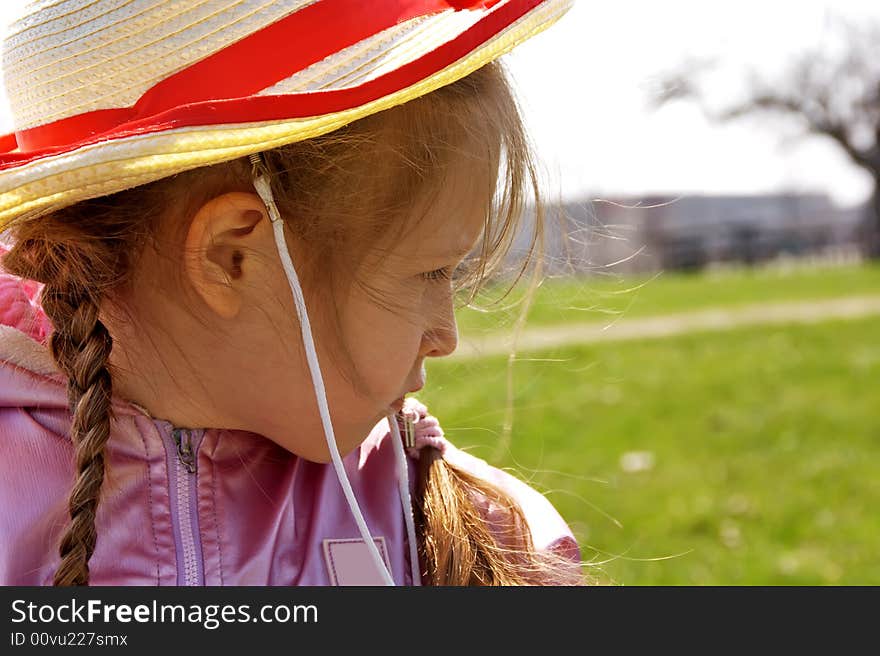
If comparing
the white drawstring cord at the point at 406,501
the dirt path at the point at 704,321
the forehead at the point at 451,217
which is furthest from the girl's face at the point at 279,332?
the dirt path at the point at 704,321

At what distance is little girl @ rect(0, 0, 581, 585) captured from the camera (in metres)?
1.28

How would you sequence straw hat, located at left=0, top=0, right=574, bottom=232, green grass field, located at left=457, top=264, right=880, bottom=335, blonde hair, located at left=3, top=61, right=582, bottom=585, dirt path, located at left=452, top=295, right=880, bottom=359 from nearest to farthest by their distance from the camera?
1. straw hat, located at left=0, top=0, right=574, bottom=232
2. blonde hair, located at left=3, top=61, right=582, bottom=585
3. dirt path, located at left=452, top=295, right=880, bottom=359
4. green grass field, located at left=457, top=264, right=880, bottom=335

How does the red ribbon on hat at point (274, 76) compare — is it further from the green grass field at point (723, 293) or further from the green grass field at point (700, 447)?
the green grass field at point (723, 293)

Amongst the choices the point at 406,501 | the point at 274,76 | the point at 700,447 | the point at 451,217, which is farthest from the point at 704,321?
the point at 274,76

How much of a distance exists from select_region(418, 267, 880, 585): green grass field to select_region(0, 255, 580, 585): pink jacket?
0.61 metres

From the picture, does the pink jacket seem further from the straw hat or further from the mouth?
the straw hat

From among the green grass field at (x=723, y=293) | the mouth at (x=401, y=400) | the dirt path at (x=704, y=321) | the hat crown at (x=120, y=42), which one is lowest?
the mouth at (x=401, y=400)

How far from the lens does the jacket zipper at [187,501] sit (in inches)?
56.3

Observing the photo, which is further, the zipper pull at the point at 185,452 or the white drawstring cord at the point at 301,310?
the zipper pull at the point at 185,452

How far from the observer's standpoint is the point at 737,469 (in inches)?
171

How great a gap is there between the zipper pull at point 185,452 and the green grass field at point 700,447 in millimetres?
764

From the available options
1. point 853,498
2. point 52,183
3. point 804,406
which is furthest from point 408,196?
point 804,406

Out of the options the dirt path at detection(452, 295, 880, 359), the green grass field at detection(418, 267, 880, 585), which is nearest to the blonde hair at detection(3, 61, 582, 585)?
the green grass field at detection(418, 267, 880, 585)
